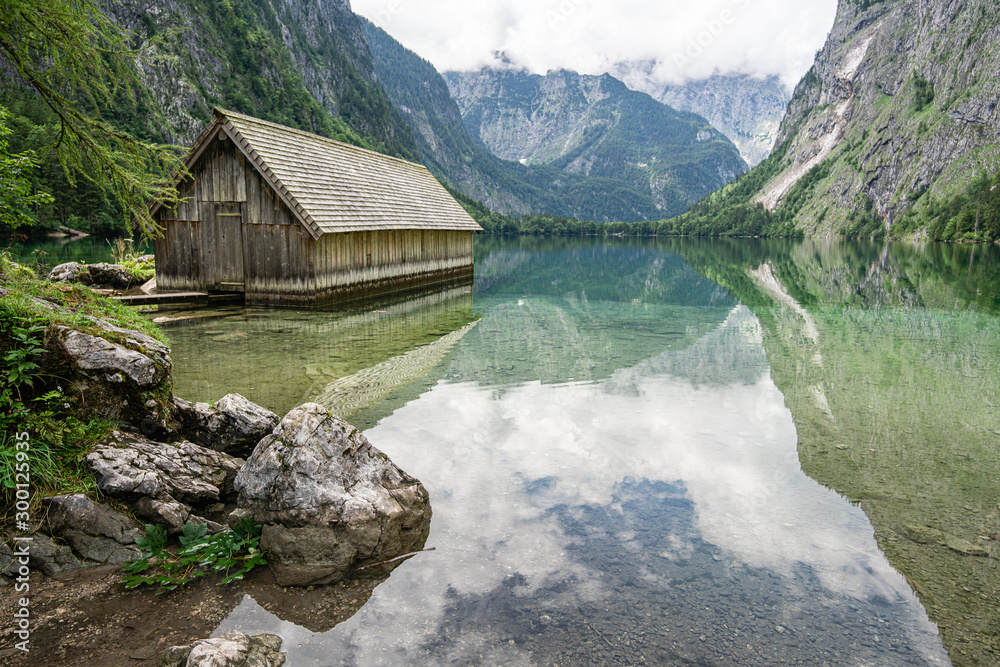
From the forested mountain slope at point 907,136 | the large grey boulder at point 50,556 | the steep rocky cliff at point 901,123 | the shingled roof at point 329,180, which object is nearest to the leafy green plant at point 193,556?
the large grey boulder at point 50,556

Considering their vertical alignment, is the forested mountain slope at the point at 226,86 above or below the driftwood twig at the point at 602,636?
above

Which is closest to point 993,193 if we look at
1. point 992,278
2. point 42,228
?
point 992,278

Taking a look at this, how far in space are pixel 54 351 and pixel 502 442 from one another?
5590mm

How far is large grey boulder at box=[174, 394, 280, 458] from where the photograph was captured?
7047mm

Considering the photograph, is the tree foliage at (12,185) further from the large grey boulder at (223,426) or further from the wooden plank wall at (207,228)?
the wooden plank wall at (207,228)

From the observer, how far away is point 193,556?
17.5 ft

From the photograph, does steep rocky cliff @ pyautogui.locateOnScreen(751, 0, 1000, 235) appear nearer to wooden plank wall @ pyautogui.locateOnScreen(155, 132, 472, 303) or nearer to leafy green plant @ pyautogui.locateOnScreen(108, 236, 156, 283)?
wooden plank wall @ pyautogui.locateOnScreen(155, 132, 472, 303)

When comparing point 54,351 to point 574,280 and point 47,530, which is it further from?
point 574,280

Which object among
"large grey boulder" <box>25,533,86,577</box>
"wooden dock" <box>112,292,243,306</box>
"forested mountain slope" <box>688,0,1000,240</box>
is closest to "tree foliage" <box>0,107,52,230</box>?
"large grey boulder" <box>25,533,86,577</box>

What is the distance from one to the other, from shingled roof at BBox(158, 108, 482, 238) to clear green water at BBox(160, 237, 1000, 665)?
5.09 metres

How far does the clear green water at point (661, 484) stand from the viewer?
4.72m

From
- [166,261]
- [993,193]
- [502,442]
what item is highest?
[993,193]

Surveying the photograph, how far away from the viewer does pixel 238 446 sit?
7.14m

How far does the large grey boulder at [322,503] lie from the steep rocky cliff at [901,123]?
145 meters
